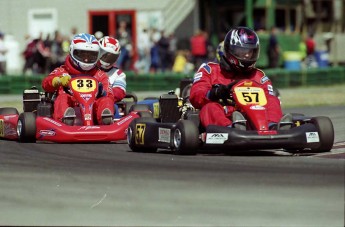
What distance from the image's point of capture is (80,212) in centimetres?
721

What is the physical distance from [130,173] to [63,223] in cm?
220

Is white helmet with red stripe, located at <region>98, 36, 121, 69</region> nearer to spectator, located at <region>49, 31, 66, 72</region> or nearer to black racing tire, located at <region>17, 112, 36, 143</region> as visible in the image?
black racing tire, located at <region>17, 112, 36, 143</region>

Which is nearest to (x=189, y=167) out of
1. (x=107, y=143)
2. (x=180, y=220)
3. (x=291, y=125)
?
(x=291, y=125)

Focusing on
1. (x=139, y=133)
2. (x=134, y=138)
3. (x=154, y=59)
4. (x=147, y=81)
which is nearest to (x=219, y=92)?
(x=139, y=133)

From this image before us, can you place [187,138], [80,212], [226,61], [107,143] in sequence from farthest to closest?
[107,143]
[226,61]
[187,138]
[80,212]

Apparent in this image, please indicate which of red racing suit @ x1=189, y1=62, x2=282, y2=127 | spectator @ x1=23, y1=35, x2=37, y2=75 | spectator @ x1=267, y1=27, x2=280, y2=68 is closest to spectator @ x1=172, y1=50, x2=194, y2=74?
spectator @ x1=267, y1=27, x2=280, y2=68

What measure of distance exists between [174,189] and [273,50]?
22.8 m

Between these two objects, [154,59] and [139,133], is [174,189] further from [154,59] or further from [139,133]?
[154,59]

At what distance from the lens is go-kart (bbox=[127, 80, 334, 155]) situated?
32.9 feet

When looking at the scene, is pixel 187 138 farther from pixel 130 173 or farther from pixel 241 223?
pixel 241 223

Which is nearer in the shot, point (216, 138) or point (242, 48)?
point (216, 138)

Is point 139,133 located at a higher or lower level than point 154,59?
higher

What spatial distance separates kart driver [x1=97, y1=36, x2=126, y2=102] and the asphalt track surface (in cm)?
276

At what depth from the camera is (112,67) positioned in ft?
46.5
